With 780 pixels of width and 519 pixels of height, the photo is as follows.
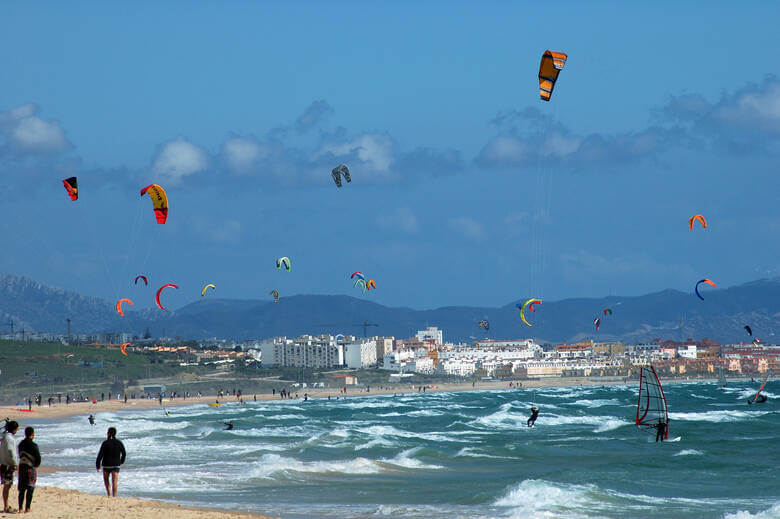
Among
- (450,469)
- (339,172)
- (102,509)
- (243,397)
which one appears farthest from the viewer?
(243,397)

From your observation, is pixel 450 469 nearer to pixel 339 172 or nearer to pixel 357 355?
pixel 339 172

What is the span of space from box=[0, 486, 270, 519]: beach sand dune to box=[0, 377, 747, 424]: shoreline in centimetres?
3588

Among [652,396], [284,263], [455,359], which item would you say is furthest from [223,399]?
[455,359]

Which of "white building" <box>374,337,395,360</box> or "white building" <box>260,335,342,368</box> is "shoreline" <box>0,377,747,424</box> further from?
"white building" <box>374,337,395,360</box>

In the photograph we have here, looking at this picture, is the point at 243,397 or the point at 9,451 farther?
the point at 243,397

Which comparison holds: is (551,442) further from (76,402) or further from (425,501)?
(76,402)

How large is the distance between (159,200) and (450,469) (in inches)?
465

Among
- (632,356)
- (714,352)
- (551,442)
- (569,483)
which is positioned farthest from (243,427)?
(714,352)

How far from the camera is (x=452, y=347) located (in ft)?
606

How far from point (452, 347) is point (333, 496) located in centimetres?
16549

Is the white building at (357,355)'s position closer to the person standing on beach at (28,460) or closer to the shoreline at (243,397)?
the shoreline at (243,397)

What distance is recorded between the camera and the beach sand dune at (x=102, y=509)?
13992 mm

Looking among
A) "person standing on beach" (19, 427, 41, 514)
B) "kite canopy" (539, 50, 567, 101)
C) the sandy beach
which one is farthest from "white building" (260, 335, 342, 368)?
"person standing on beach" (19, 427, 41, 514)

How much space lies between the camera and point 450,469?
995 inches
